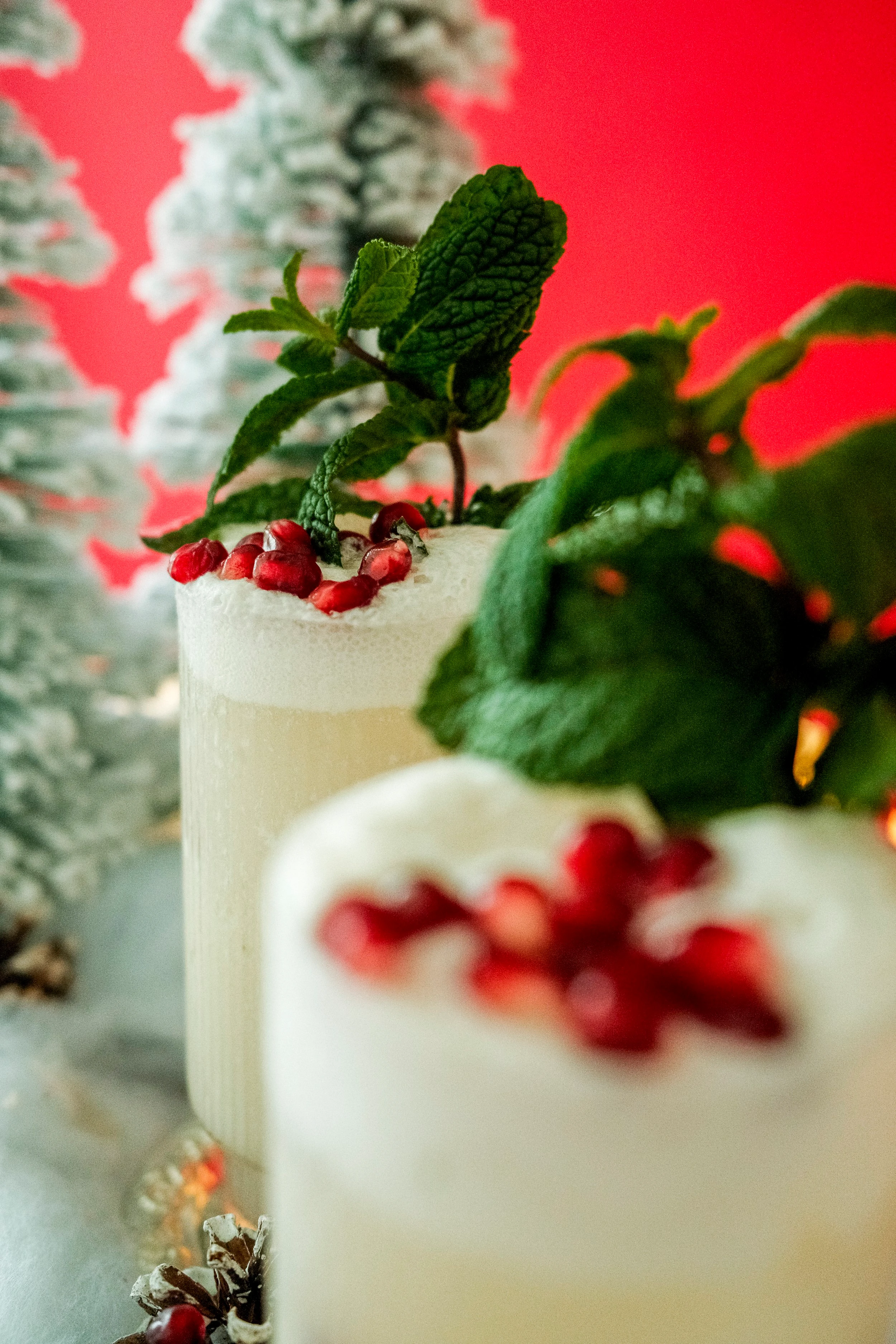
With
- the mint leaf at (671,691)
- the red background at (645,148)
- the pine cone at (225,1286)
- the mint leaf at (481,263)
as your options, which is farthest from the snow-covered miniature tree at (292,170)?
the mint leaf at (671,691)

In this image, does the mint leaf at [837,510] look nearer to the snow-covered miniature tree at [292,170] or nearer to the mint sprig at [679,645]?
the mint sprig at [679,645]

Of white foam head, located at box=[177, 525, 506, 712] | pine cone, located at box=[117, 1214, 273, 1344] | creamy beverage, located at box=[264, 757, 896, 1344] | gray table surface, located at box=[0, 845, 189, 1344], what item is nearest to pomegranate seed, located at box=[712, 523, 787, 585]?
creamy beverage, located at box=[264, 757, 896, 1344]

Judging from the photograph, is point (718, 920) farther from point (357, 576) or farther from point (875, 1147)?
point (357, 576)

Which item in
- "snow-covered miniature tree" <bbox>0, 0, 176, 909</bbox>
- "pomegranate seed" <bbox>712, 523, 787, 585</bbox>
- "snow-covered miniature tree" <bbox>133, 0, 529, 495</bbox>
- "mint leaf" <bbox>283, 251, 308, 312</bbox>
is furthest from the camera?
"snow-covered miniature tree" <bbox>133, 0, 529, 495</bbox>

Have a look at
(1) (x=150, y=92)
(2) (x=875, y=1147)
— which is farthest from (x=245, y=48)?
(2) (x=875, y=1147)

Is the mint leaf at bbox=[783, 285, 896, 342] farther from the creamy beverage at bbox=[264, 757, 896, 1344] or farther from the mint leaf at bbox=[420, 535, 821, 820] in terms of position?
the creamy beverage at bbox=[264, 757, 896, 1344]

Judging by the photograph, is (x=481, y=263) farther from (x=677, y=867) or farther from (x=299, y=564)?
(x=677, y=867)
